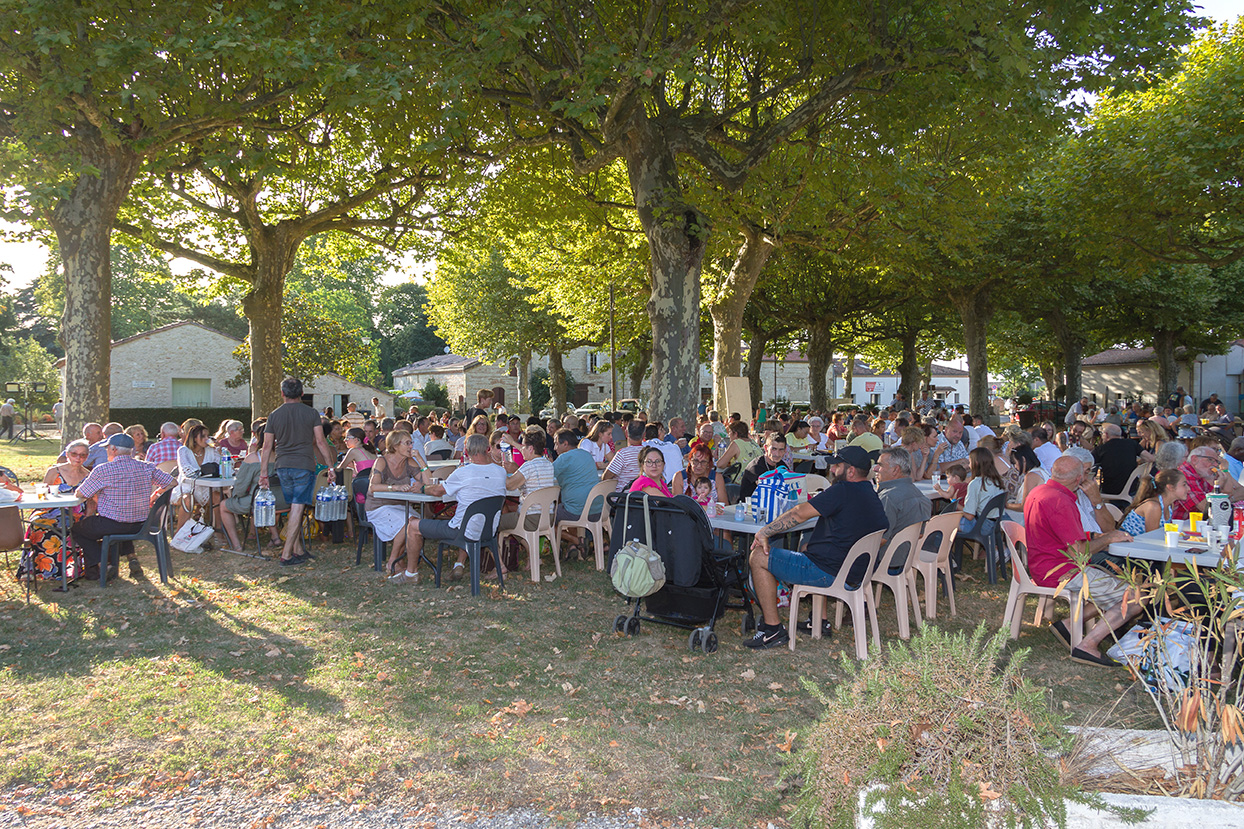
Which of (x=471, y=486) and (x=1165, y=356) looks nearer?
(x=471, y=486)

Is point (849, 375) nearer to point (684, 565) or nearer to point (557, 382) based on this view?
point (557, 382)

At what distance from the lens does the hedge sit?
3228 cm

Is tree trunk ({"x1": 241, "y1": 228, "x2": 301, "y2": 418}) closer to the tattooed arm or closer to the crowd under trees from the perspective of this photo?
the crowd under trees

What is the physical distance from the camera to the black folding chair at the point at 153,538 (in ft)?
23.4

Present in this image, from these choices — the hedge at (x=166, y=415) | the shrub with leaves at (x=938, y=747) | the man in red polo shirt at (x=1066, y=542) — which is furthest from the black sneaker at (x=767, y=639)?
the hedge at (x=166, y=415)

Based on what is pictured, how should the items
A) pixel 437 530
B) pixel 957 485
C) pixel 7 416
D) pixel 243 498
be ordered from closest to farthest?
pixel 437 530 → pixel 957 485 → pixel 243 498 → pixel 7 416

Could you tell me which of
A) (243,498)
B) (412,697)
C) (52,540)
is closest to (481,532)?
(412,697)

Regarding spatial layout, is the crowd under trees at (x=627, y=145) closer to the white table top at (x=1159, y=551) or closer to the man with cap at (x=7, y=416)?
the white table top at (x=1159, y=551)

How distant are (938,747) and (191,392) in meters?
41.2

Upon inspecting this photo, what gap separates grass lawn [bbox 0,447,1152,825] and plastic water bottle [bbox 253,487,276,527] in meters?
1.23

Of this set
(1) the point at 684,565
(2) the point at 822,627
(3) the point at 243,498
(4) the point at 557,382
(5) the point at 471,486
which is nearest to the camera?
(1) the point at 684,565

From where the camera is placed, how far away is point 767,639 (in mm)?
5824

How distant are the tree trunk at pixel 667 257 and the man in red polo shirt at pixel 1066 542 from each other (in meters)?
7.31

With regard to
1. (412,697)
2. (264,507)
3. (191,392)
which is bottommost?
(412,697)
